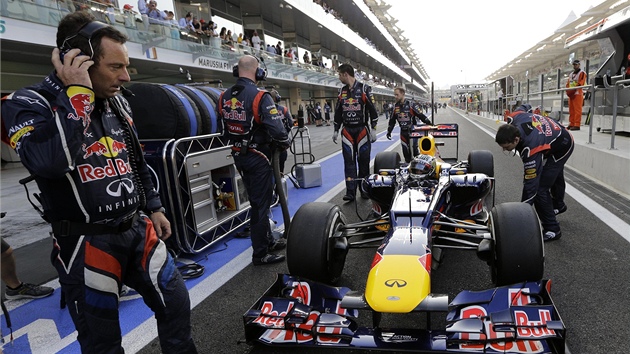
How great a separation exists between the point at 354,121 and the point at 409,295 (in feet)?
12.9

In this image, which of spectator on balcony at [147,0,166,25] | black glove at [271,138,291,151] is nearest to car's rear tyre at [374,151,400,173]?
black glove at [271,138,291,151]

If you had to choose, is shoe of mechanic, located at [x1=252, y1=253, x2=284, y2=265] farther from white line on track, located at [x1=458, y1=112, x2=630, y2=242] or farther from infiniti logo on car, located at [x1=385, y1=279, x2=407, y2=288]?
white line on track, located at [x1=458, y1=112, x2=630, y2=242]

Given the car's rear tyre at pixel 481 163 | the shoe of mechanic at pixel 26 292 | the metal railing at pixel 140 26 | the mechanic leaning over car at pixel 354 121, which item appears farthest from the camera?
the metal railing at pixel 140 26

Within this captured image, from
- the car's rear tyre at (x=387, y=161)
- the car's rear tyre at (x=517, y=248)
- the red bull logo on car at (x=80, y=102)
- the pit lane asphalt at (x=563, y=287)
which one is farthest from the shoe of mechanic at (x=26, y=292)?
the car's rear tyre at (x=387, y=161)

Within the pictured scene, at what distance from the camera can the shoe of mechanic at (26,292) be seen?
3.14 meters

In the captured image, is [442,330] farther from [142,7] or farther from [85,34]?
[142,7]

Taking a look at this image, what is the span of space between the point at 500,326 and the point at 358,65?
53035mm

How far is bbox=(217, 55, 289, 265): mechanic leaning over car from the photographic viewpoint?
357cm

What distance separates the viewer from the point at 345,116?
5.79 metres

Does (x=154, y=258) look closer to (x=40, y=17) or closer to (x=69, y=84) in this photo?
(x=69, y=84)

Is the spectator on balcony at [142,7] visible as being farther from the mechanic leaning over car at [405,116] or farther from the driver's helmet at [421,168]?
the driver's helmet at [421,168]

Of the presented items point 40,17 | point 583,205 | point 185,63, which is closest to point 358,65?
point 185,63

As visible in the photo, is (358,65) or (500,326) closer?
(500,326)

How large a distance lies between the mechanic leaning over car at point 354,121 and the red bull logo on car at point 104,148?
4.08m
